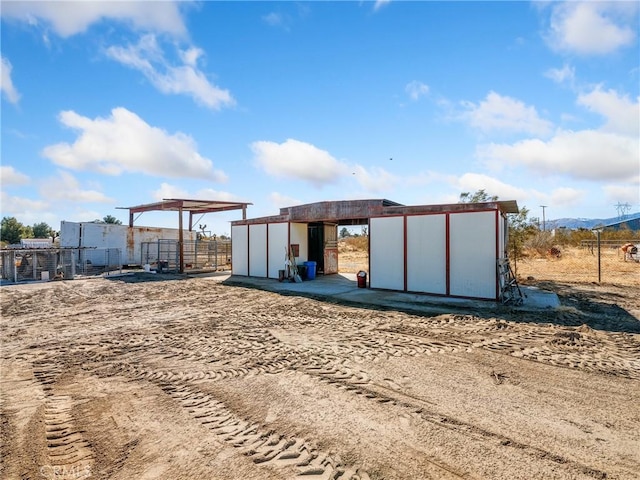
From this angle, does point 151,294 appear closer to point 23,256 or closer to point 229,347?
point 229,347

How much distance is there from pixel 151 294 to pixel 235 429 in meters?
11.6

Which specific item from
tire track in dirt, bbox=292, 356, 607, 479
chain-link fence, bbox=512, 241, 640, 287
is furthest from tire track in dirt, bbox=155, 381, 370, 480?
chain-link fence, bbox=512, 241, 640, 287

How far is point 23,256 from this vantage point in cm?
1842

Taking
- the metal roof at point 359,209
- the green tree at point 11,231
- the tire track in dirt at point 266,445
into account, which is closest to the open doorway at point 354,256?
the metal roof at point 359,209

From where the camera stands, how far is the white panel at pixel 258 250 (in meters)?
18.5

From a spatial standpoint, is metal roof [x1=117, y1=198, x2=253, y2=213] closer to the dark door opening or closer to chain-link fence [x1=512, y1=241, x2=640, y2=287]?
the dark door opening

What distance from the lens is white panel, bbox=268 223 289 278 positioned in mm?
17422

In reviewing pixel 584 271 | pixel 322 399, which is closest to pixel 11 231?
A: pixel 322 399

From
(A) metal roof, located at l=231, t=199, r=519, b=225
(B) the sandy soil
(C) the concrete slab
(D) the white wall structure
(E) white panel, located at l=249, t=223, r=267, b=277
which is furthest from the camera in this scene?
(D) the white wall structure

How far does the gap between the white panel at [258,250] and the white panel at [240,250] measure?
347 millimetres

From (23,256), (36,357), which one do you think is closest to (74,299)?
(36,357)

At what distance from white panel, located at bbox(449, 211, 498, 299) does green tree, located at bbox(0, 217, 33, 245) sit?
5733cm

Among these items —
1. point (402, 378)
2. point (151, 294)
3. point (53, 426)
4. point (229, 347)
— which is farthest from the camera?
point (151, 294)

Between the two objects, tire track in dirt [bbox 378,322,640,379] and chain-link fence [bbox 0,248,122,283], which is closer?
tire track in dirt [bbox 378,322,640,379]
